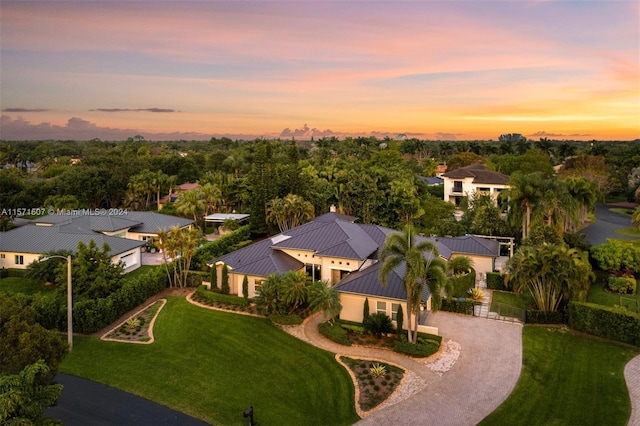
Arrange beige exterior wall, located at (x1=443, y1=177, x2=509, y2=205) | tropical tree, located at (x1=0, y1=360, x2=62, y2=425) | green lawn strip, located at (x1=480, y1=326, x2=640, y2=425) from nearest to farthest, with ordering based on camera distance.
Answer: tropical tree, located at (x1=0, y1=360, x2=62, y2=425) → green lawn strip, located at (x1=480, y1=326, x2=640, y2=425) → beige exterior wall, located at (x1=443, y1=177, x2=509, y2=205)

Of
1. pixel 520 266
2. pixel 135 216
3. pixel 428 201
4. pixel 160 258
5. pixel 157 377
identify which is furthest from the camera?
pixel 428 201

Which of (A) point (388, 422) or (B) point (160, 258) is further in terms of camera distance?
(B) point (160, 258)

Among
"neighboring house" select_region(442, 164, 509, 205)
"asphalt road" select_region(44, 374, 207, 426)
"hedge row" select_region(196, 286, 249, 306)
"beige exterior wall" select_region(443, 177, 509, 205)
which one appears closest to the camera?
"asphalt road" select_region(44, 374, 207, 426)

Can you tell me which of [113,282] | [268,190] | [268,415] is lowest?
[268,415]

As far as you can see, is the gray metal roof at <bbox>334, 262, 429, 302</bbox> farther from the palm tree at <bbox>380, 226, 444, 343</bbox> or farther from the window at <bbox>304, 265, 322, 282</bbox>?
the window at <bbox>304, 265, 322, 282</bbox>

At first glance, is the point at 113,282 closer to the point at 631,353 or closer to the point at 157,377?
the point at 157,377

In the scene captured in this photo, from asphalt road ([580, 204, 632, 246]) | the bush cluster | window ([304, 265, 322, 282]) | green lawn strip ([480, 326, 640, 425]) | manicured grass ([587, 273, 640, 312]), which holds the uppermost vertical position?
window ([304, 265, 322, 282])

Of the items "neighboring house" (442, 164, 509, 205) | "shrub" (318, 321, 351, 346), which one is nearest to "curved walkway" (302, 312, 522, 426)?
"shrub" (318, 321, 351, 346)

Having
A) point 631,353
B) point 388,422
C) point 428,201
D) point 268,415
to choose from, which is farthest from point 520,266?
point 428,201
